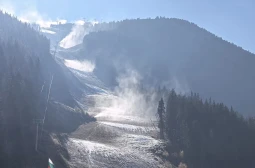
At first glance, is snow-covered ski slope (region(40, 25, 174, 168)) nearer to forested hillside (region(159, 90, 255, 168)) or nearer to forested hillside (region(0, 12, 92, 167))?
forested hillside (region(0, 12, 92, 167))

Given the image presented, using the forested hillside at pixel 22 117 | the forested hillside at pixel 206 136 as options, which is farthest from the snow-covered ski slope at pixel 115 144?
the forested hillside at pixel 206 136

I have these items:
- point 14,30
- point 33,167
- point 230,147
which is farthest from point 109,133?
point 14,30

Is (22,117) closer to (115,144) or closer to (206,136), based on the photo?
(115,144)

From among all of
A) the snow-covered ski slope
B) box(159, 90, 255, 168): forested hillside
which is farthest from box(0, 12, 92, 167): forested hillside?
box(159, 90, 255, 168): forested hillside

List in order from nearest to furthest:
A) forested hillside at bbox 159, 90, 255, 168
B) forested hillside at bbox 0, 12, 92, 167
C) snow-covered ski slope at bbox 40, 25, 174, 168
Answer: forested hillside at bbox 0, 12, 92, 167
snow-covered ski slope at bbox 40, 25, 174, 168
forested hillside at bbox 159, 90, 255, 168

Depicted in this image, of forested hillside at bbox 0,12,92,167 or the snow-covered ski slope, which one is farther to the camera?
the snow-covered ski slope

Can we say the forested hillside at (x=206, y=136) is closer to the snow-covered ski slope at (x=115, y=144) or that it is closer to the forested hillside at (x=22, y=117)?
the snow-covered ski slope at (x=115, y=144)

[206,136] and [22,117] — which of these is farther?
[206,136]

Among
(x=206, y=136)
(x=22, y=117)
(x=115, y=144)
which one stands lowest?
(x=115, y=144)

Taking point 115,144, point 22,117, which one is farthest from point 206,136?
point 22,117

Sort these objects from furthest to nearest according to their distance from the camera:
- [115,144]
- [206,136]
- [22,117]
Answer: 1. [206,136]
2. [115,144]
3. [22,117]

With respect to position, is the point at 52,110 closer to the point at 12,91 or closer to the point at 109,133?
the point at 109,133
